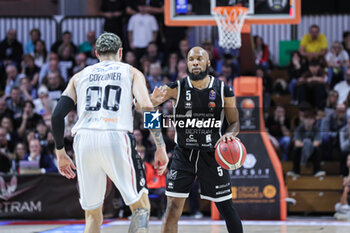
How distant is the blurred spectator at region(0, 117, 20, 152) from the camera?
41.9ft

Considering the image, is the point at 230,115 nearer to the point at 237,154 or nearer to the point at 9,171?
the point at 237,154

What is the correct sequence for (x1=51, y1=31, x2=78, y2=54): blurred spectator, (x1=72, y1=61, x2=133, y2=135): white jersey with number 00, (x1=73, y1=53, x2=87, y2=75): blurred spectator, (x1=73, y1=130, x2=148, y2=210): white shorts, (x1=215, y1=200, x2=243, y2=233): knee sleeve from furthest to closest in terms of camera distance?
(x1=51, y1=31, x2=78, y2=54): blurred spectator < (x1=73, y1=53, x2=87, y2=75): blurred spectator < (x1=215, y1=200, x2=243, y2=233): knee sleeve < (x1=72, y1=61, x2=133, y2=135): white jersey with number 00 < (x1=73, y1=130, x2=148, y2=210): white shorts

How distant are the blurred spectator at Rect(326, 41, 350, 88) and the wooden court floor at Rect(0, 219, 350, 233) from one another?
4517 millimetres

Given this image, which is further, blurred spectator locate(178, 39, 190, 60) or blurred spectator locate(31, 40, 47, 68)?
blurred spectator locate(31, 40, 47, 68)

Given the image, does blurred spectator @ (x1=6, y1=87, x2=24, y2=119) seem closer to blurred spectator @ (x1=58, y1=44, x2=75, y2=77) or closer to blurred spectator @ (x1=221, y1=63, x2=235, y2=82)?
blurred spectator @ (x1=58, y1=44, x2=75, y2=77)

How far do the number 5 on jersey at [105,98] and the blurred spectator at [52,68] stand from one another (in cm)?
914

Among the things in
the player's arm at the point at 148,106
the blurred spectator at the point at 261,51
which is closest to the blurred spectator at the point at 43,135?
the blurred spectator at the point at 261,51

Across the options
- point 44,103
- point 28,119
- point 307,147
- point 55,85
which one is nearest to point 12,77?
point 55,85

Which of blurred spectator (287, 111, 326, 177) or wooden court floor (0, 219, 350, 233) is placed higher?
blurred spectator (287, 111, 326, 177)

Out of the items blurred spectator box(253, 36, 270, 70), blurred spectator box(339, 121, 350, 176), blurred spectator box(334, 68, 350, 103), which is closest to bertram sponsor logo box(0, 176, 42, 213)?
blurred spectator box(339, 121, 350, 176)

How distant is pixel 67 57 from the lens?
15023 mm

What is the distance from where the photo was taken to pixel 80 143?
17.9ft

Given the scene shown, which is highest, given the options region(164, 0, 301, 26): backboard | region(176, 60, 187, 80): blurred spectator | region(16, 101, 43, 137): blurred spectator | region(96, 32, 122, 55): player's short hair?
region(164, 0, 301, 26): backboard

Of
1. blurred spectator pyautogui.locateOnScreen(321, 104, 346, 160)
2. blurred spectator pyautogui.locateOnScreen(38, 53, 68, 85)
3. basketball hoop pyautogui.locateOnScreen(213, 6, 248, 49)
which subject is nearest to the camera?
basketball hoop pyautogui.locateOnScreen(213, 6, 248, 49)
